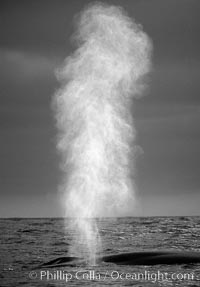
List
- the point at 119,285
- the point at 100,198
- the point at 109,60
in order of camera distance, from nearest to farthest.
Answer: the point at 119,285 → the point at 100,198 → the point at 109,60

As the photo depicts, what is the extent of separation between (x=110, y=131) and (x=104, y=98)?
1678mm

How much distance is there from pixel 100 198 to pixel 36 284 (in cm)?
691

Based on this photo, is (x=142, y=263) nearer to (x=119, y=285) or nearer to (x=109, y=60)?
(x=119, y=285)

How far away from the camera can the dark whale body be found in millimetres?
22859

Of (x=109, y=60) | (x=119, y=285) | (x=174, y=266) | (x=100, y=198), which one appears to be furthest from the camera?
(x=109, y=60)

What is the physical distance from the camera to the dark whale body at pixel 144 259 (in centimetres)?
2286

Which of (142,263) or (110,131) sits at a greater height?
(110,131)

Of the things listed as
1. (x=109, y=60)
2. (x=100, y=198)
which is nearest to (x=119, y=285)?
(x=100, y=198)

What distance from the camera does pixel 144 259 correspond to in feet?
76.3

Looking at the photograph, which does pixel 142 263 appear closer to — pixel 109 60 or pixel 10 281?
pixel 10 281

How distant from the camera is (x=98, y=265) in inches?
887

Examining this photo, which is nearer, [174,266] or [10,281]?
[10,281]

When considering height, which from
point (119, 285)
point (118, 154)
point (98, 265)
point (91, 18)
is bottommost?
point (119, 285)

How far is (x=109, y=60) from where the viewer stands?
26094mm
